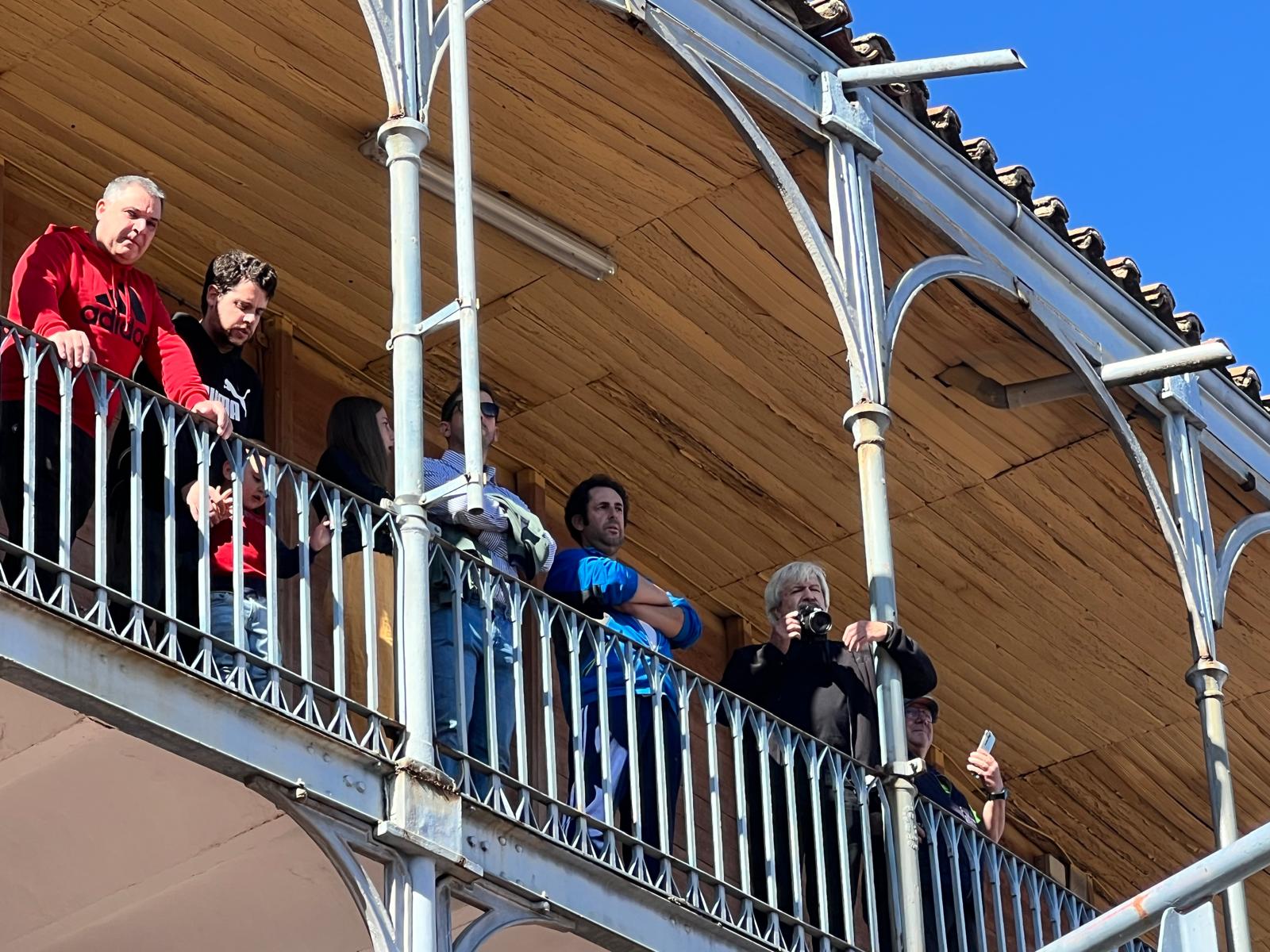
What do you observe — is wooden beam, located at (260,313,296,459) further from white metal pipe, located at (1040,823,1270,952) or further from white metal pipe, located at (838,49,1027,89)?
white metal pipe, located at (1040,823,1270,952)

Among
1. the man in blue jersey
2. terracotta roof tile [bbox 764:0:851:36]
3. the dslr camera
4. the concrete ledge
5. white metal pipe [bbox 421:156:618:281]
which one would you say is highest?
terracotta roof tile [bbox 764:0:851:36]

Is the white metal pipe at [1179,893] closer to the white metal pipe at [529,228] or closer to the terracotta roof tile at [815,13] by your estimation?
the terracotta roof tile at [815,13]

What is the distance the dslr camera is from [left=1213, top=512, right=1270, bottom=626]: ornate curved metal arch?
278 centimetres

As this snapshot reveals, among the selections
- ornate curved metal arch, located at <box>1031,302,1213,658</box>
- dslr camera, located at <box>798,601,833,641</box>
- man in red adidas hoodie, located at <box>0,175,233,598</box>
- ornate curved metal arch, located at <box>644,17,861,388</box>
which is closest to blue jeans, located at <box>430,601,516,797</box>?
man in red adidas hoodie, located at <box>0,175,233,598</box>

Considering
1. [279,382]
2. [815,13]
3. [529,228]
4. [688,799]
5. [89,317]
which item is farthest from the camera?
[279,382]

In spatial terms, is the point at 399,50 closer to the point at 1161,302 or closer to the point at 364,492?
the point at 364,492

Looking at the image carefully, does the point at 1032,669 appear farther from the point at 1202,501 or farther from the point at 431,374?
the point at 431,374

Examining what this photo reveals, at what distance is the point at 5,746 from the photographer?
848 cm

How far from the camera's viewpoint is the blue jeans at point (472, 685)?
29.6ft

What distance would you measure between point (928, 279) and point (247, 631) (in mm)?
4000

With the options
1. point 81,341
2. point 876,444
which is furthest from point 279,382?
point 81,341

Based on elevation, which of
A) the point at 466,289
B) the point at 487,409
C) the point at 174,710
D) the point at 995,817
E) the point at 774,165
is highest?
the point at 774,165

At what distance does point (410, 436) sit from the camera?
29.7 feet

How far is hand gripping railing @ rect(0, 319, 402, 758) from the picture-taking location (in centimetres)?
819
